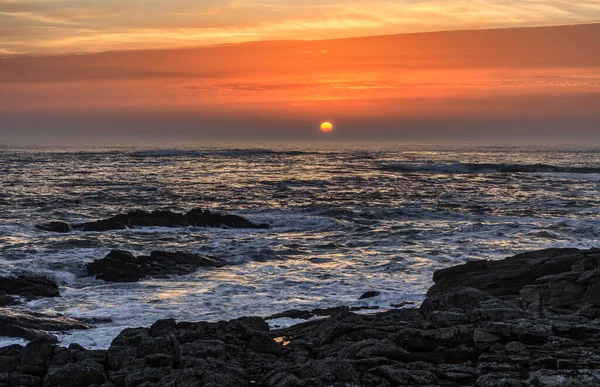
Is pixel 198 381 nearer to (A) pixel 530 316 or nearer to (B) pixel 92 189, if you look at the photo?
(A) pixel 530 316

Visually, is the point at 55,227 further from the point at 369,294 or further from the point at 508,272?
the point at 508,272

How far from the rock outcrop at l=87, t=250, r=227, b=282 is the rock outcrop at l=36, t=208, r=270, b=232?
10.4 meters

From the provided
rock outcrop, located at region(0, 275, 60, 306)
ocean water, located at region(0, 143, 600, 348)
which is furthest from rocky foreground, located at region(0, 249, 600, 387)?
rock outcrop, located at region(0, 275, 60, 306)

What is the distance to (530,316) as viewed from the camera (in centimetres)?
1284

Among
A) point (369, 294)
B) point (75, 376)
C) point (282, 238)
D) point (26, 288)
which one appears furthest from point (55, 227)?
point (75, 376)

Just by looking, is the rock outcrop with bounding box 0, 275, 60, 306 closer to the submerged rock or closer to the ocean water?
the ocean water

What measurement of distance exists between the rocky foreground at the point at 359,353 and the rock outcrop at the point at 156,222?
70.4 feet


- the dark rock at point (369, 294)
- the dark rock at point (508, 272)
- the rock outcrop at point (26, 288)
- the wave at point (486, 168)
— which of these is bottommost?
the wave at point (486, 168)

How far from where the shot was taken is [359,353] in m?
11.0

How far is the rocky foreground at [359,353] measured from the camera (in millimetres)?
9820

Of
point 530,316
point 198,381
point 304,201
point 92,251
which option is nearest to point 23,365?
point 198,381

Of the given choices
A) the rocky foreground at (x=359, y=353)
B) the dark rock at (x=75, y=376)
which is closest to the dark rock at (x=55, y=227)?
the rocky foreground at (x=359, y=353)

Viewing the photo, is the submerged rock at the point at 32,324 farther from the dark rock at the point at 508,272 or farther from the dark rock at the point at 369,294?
the dark rock at the point at 508,272

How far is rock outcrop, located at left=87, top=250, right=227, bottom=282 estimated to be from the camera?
22.3 metres
